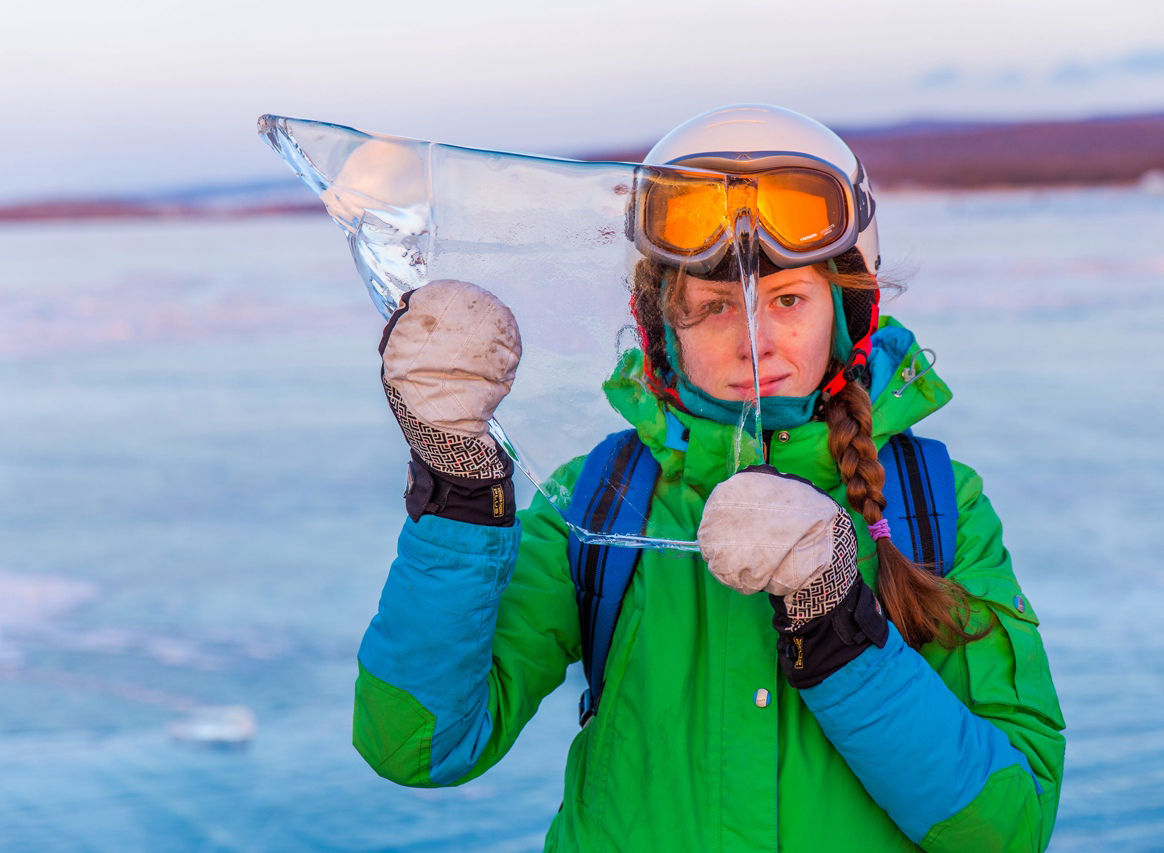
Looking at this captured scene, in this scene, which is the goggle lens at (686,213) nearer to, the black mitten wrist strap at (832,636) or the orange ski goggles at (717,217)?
the orange ski goggles at (717,217)

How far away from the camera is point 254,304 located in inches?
476

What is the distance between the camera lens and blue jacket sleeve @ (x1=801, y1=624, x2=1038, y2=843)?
142cm

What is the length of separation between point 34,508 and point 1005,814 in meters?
5.52

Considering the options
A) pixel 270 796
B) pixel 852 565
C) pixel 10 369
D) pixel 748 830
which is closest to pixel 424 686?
pixel 748 830

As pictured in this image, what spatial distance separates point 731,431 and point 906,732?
0.42 meters

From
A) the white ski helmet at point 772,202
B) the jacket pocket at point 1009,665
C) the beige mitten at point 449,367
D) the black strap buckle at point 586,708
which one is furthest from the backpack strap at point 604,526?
the jacket pocket at point 1009,665

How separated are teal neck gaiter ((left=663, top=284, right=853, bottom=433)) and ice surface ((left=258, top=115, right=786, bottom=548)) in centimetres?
3

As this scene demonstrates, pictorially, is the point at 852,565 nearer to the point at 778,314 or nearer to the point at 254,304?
the point at 778,314

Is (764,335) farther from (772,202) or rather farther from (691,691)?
(691,691)

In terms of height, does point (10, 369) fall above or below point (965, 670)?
below

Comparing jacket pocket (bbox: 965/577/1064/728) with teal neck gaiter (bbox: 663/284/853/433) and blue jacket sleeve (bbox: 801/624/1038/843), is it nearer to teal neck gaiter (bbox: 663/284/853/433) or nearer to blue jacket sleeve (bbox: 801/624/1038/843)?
blue jacket sleeve (bbox: 801/624/1038/843)

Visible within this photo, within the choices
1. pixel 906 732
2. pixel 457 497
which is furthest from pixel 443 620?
pixel 906 732

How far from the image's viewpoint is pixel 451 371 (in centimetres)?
139

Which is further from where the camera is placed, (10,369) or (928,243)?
(928,243)
